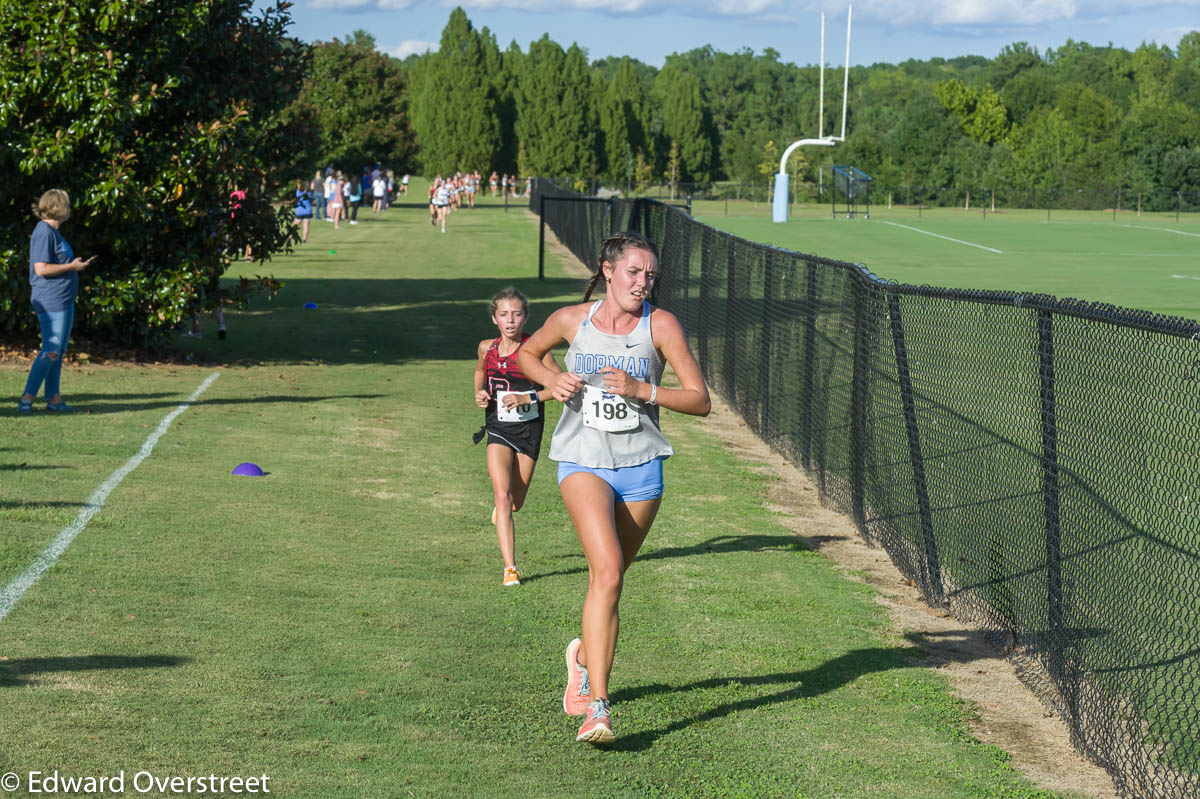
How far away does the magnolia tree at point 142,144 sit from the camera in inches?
628

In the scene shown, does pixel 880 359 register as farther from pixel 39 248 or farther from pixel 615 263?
pixel 39 248

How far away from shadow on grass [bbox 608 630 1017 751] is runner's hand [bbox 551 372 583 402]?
1.41 m

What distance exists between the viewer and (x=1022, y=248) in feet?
153

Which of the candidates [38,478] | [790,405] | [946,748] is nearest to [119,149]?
[38,478]

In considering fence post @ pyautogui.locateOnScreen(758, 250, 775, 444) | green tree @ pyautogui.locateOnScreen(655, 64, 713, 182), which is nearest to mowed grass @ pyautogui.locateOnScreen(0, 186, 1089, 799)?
fence post @ pyautogui.locateOnScreen(758, 250, 775, 444)

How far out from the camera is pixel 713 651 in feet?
23.0

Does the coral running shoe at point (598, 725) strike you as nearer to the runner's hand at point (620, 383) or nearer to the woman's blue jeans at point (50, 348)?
the runner's hand at point (620, 383)

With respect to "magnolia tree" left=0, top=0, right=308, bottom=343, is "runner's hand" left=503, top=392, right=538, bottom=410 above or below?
below

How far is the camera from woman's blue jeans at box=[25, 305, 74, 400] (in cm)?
1305

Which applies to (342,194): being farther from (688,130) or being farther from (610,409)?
(688,130)

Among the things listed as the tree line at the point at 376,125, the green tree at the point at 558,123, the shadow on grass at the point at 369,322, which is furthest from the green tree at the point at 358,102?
the shadow on grass at the point at 369,322

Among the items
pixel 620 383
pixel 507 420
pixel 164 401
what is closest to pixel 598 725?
pixel 620 383

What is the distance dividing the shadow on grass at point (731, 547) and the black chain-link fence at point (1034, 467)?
2.05 ft

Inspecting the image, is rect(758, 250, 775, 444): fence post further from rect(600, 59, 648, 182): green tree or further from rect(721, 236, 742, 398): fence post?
rect(600, 59, 648, 182): green tree
